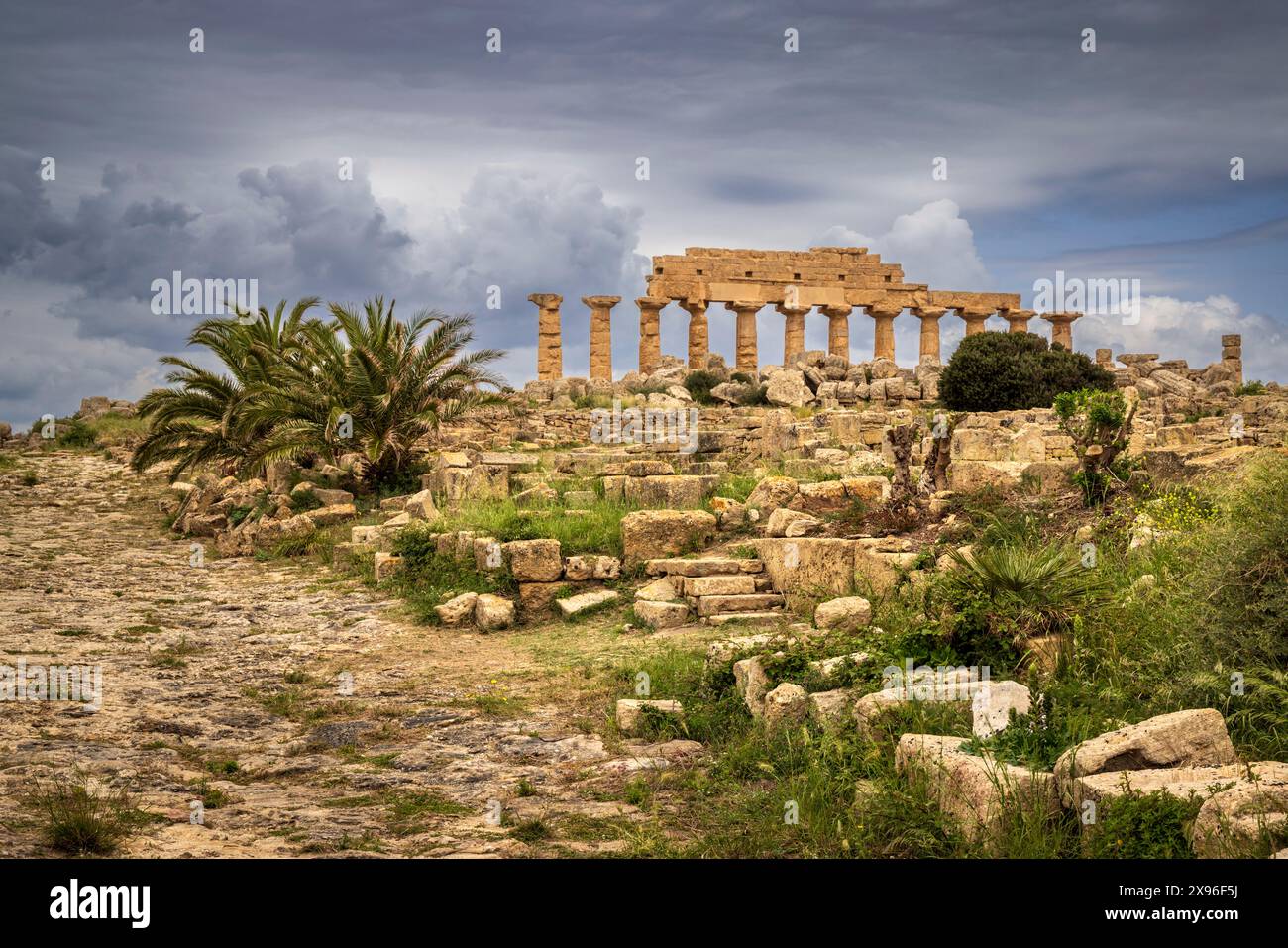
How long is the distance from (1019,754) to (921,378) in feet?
96.1

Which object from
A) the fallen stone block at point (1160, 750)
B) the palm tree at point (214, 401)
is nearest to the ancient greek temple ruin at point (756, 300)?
the palm tree at point (214, 401)

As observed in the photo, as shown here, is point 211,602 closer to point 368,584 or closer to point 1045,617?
point 368,584

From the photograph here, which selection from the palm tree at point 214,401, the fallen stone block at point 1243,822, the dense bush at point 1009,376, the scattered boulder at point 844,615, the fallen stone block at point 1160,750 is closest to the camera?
the fallen stone block at point 1243,822

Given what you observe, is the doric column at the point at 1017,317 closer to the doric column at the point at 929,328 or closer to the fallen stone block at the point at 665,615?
the doric column at the point at 929,328

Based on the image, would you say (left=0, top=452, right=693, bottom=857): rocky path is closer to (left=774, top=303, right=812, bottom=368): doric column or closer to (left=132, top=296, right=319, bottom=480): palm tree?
(left=132, top=296, right=319, bottom=480): palm tree

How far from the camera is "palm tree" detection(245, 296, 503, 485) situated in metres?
19.7

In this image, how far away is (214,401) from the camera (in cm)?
2191

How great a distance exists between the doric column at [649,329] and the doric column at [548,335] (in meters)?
2.91

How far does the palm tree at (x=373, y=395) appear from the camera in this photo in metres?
19.7

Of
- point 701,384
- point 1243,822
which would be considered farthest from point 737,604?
point 701,384

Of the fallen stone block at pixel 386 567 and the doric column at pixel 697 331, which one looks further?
the doric column at pixel 697 331

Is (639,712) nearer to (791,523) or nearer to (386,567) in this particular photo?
(791,523)

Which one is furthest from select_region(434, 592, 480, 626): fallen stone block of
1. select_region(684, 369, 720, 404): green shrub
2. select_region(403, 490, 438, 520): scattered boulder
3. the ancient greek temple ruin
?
the ancient greek temple ruin
